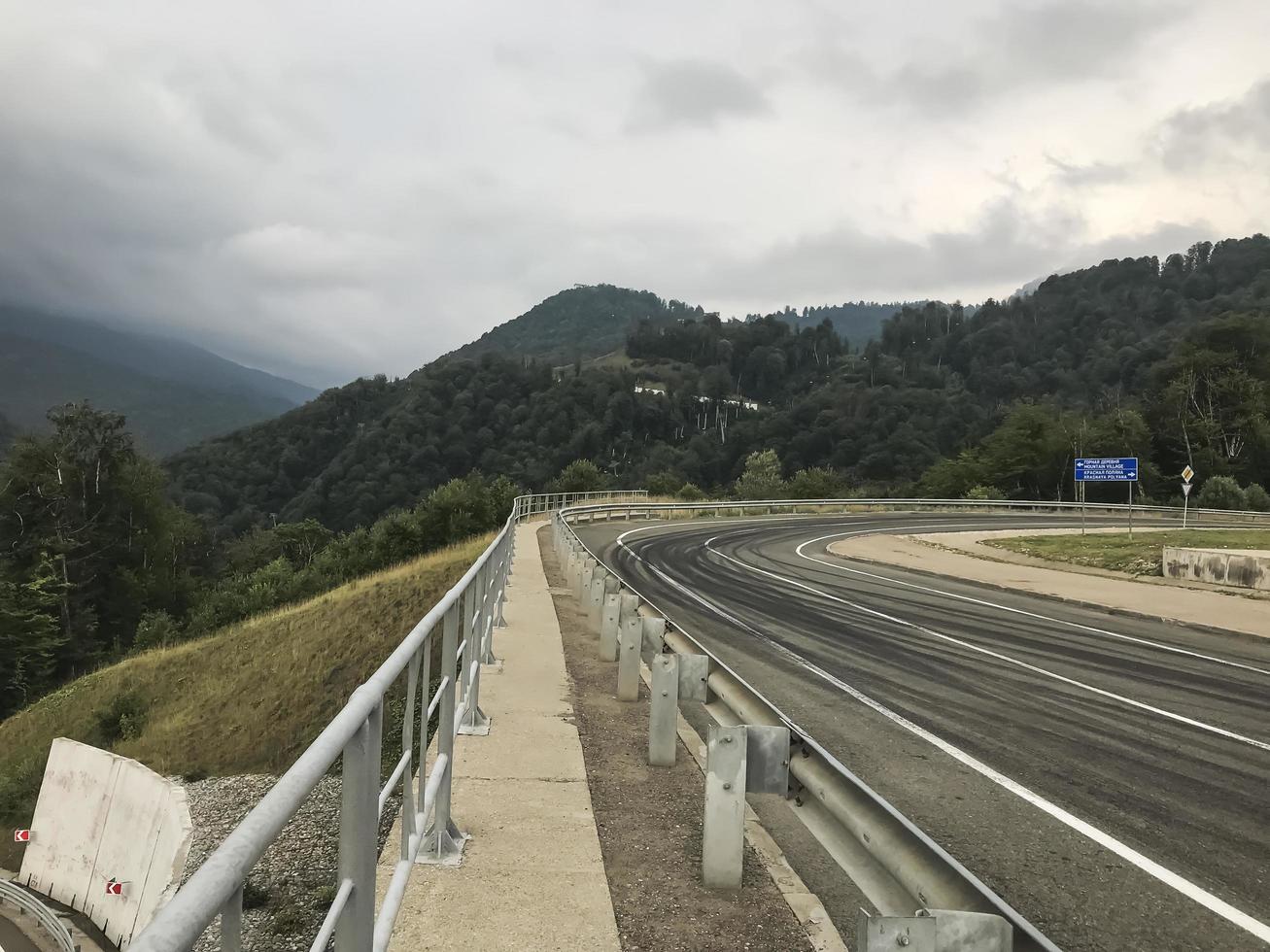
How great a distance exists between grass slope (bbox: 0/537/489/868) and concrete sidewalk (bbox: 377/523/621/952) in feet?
38.8

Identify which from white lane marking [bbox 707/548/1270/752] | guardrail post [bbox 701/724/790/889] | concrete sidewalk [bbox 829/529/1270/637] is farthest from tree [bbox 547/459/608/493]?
guardrail post [bbox 701/724/790/889]

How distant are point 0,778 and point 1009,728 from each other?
27806mm

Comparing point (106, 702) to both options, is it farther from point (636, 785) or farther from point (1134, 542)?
point (1134, 542)

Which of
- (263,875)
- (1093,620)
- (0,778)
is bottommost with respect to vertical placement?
(0,778)

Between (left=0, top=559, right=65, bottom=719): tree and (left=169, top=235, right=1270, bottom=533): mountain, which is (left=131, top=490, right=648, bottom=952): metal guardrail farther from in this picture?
(left=169, top=235, right=1270, bottom=533): mountain

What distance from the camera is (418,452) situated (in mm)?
136625

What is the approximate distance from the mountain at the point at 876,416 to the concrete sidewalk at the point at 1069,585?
4910 cm

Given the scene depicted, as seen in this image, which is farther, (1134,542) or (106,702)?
(1134,542)

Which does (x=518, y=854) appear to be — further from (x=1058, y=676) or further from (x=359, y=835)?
(x=1058, y=676)

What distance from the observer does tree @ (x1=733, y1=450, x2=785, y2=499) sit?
79625 millimetres

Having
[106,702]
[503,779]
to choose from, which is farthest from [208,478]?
[503,779]

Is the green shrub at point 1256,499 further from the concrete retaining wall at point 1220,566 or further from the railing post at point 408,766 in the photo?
the railing post at point 408,766

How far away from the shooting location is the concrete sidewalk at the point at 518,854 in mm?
3904

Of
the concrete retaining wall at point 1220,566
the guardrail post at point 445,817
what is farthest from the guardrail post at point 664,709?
the concrete retaining wall at point 1220,566
